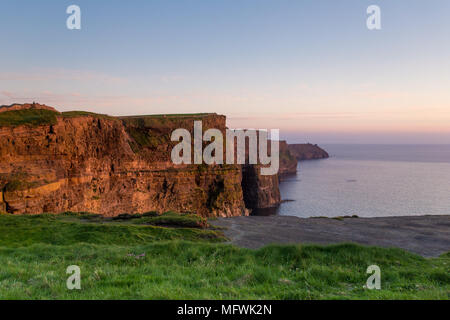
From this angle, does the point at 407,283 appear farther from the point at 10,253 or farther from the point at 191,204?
the point at 191,204

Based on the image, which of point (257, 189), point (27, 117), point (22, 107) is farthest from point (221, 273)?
point (257, 189)

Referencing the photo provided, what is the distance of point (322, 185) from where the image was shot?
152375mm

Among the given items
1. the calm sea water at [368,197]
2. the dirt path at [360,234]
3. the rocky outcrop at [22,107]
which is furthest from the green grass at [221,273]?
the calm sea water at [368,197]

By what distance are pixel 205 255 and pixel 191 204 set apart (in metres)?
64.9

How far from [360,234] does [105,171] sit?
50.3 metres

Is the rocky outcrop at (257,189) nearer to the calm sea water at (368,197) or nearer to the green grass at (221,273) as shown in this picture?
the calm sea water at (368,197)

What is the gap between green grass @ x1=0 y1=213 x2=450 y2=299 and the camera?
7145mm

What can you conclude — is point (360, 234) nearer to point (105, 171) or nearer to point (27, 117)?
point (105, 171)

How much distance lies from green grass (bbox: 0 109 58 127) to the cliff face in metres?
0.29

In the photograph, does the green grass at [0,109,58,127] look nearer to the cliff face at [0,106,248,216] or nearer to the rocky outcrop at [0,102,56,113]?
the cliff face at [0,106,248,216]

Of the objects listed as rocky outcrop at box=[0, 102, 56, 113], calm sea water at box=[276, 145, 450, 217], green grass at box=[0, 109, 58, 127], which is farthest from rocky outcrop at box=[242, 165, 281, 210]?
green grass at box=[0, 109, 58, 127]

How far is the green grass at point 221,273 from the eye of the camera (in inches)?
281

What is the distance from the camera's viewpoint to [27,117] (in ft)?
162

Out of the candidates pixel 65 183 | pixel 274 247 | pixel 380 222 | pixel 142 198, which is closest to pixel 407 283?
pixel 274 247
